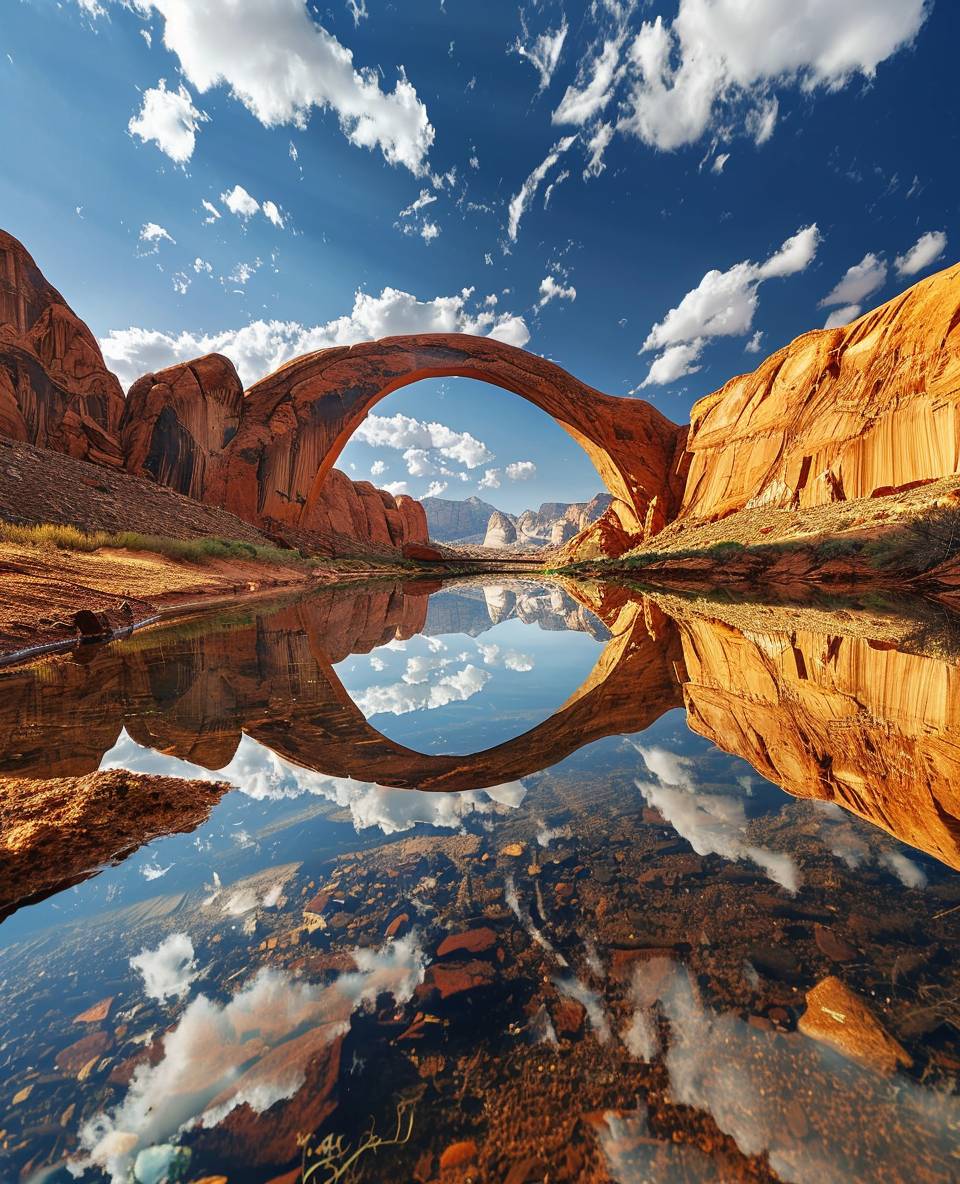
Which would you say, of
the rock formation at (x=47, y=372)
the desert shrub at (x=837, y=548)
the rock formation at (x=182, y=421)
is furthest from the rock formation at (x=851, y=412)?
the rock formation at (x=47, y=372)

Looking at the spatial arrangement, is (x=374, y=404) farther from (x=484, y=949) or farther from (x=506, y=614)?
(x=484, y=949)

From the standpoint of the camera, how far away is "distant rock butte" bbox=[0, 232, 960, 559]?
20.1 meters

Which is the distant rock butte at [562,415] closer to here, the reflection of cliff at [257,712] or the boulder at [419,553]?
the boulder at [419,553]

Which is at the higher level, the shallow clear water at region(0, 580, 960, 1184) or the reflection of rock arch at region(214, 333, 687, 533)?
the reflection of rock arch at region(214, 333, 687, 533)

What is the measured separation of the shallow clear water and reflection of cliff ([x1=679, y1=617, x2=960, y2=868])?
0.10ft

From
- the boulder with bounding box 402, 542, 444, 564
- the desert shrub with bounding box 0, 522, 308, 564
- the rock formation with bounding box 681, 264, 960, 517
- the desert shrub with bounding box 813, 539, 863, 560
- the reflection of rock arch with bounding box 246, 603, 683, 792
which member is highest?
the rock formation with bounding box 681, 264, 960, 517

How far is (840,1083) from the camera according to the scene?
117 cm

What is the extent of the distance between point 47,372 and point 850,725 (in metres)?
32.3

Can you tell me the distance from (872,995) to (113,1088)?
7.30 ft

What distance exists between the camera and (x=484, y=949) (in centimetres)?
168

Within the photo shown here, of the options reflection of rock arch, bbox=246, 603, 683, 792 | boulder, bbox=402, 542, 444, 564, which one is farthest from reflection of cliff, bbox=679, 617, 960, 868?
boulder, bbox=402, 542, 444, 564

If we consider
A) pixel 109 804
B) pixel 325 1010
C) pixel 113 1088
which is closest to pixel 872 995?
pixel 325 1010

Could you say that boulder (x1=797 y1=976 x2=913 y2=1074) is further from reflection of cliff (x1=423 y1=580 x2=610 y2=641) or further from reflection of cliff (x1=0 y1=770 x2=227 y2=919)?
reflection of cliff (x1=423 y1=580 x2=610 y2=641)

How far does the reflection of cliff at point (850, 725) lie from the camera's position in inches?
101
